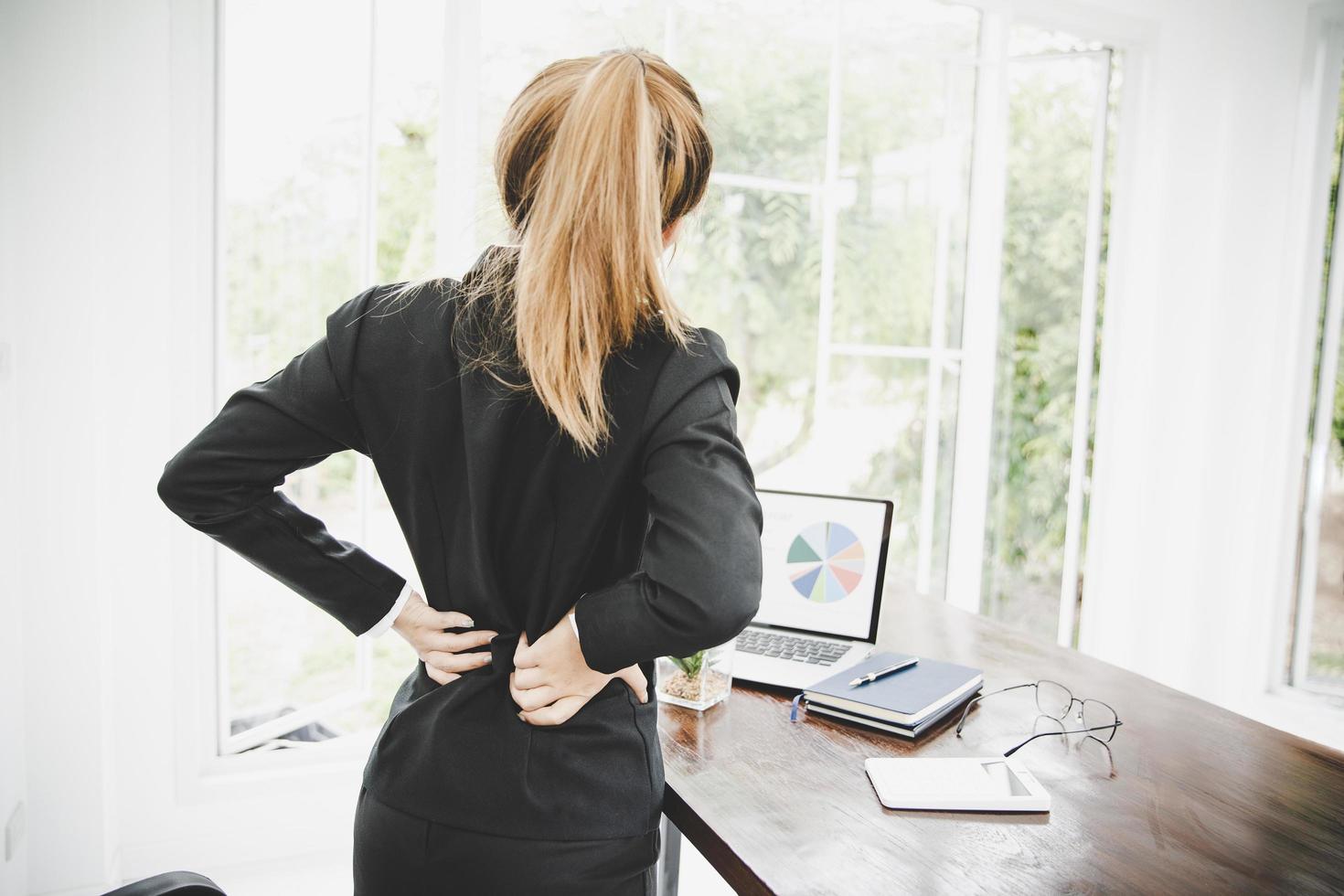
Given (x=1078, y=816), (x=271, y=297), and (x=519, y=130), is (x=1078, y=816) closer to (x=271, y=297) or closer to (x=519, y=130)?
(x=519, y=130)

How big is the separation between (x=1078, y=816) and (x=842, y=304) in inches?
83.7

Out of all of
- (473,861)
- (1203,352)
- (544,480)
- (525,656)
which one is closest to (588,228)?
(544,480)

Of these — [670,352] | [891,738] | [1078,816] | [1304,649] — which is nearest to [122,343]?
[670,352]

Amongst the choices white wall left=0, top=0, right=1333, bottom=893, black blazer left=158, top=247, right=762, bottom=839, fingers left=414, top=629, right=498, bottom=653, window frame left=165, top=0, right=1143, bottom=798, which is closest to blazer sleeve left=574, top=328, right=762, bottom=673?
black blazer left=158, top=247, right=762, bottom=839

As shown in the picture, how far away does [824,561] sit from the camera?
1.60 meters

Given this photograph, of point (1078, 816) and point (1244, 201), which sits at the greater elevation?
point (1244, 201)

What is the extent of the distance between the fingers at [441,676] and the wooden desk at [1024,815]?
32 cm

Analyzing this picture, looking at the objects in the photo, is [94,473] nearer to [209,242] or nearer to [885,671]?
[209,242]

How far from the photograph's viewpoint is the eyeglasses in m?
1.28

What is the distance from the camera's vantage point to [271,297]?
2172mm

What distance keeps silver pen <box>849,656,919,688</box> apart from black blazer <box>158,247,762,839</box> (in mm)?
483

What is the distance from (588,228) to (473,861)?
64 centimetres

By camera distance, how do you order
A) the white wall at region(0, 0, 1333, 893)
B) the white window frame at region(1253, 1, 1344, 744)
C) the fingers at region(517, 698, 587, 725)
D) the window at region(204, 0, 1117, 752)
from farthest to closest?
the white window frame at region(1253, 1, 1344, 744) → the window at region(204, 0, 1117, 752) → the white wall at region(0, 0, 1333, 893) → the fingers at region(517, 698, 587, 725)

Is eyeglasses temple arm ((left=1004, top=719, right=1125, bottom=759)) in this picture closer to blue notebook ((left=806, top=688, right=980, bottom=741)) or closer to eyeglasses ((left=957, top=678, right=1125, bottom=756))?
eyeglasses ((left=957, top=678, right=1125, bottom=756))
